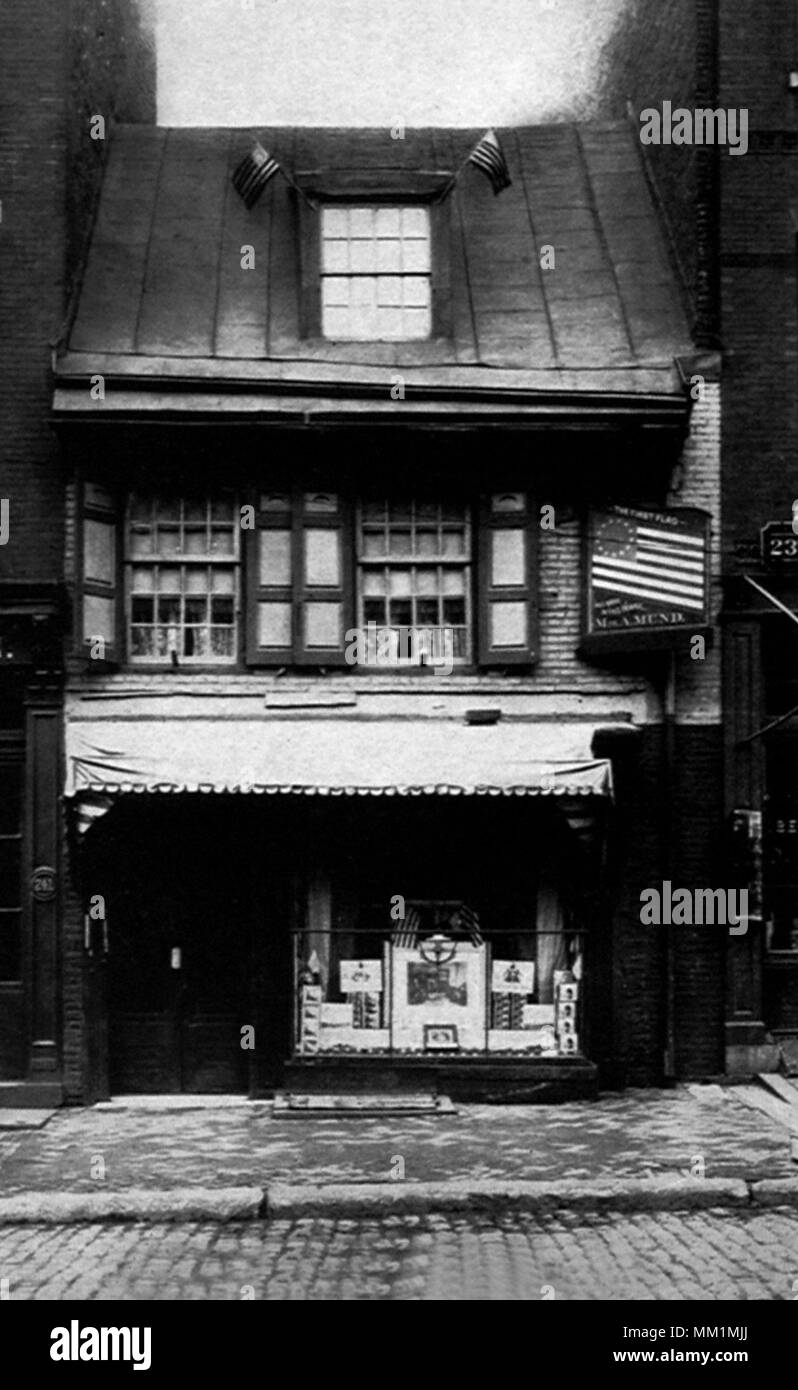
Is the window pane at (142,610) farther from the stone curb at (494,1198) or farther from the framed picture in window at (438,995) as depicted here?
the stone curb at (494,1198)

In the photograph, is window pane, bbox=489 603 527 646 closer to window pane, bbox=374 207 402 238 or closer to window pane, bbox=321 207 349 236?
window pane, bbox=374 207 402 238

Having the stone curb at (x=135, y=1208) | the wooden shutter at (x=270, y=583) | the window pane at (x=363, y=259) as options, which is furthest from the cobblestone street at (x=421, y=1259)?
the window pane at (x=363, y=259)

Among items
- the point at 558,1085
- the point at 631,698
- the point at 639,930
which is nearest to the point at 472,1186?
the point at 558,1085

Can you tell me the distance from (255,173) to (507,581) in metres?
4.97

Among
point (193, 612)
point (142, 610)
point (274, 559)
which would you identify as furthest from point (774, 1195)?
point (142, 610)

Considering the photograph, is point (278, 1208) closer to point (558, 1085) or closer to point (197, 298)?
point (558, 1085)

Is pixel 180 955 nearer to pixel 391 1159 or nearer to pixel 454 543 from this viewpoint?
pixel 391 1159

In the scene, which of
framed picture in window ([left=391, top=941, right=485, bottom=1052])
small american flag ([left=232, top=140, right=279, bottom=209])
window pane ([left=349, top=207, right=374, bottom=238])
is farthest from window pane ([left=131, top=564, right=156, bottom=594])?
small american flag ([left=232, top=140, right=279, bottom=209])

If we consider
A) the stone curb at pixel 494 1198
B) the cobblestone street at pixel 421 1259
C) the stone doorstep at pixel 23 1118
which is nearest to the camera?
the cobblestone street at pixel 421 1259

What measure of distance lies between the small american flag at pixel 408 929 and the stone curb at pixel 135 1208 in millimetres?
4021

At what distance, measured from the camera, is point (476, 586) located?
14039 millimetres

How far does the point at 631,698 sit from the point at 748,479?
2298 millimetres

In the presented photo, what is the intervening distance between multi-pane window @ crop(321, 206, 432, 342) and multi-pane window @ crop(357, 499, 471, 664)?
5.94 ft

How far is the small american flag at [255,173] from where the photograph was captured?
15180mm
